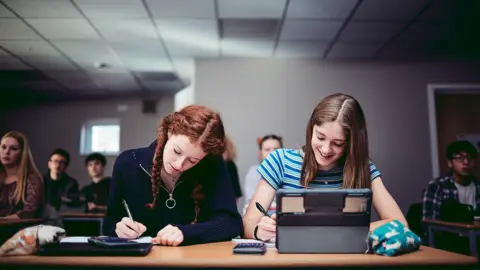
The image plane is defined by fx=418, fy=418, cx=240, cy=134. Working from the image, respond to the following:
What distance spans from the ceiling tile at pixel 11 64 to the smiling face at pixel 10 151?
57 centimetres

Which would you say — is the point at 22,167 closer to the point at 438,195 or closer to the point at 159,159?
the point at 159,159

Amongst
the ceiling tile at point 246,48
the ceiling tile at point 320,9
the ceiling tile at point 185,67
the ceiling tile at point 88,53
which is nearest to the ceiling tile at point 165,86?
the ceiling tile at point 185,67

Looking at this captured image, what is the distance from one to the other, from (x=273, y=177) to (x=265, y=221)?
1.02ft

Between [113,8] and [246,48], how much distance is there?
5.73 feet

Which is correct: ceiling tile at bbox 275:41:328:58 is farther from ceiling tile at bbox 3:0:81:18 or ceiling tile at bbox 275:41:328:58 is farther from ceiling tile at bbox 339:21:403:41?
ceiling tile at bbox 3:0:81:18

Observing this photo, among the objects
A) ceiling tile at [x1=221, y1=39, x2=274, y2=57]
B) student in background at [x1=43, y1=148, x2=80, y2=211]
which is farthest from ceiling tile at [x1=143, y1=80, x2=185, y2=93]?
student in background at [x1=43, y1=148, x2=80, y2=211]

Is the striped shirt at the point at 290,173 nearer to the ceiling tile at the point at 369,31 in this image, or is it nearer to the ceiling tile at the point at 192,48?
the ceiling tile at the point at 369,31

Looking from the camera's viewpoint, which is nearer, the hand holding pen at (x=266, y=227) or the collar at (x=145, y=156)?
the hand holding pen at (x=266, y=227)

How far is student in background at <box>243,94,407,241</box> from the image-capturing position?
4.94 feet

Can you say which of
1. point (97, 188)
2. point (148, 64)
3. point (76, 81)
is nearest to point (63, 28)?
point (148, 64)

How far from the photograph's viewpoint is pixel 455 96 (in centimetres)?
550

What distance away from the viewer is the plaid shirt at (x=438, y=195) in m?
3.62

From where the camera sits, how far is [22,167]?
276 centimetres

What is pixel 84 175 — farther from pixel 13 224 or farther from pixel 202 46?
pixel 13 224
